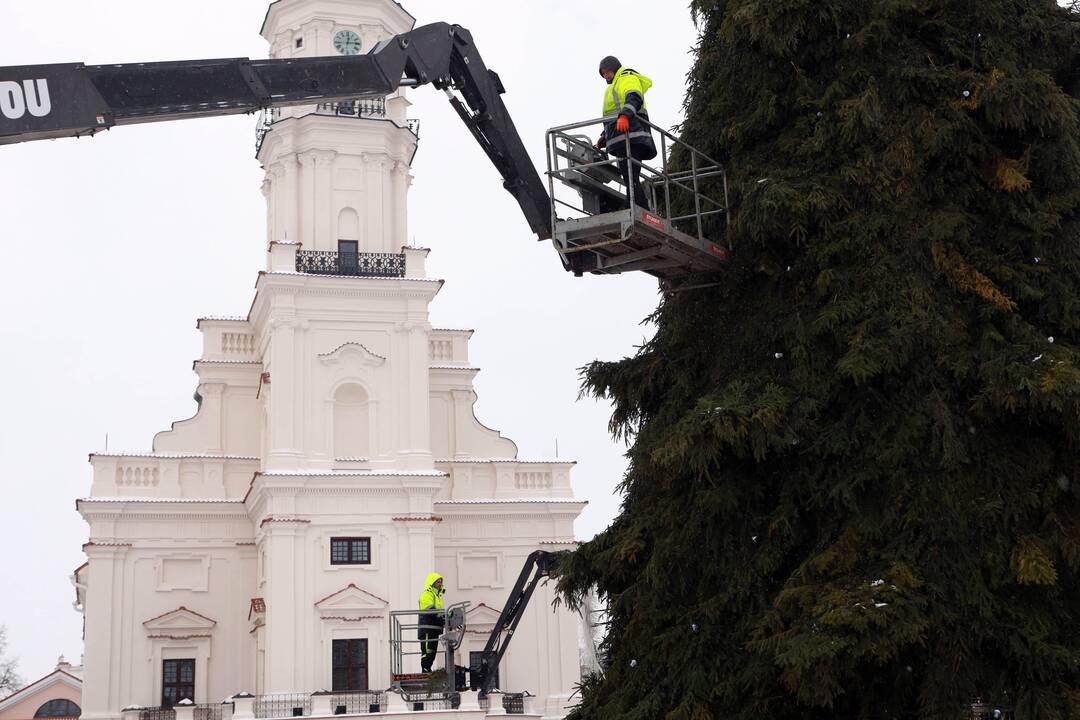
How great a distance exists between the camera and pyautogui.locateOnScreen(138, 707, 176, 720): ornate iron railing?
1574 inches

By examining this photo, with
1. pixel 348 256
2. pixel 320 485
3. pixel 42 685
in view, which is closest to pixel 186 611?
pixel 320 485

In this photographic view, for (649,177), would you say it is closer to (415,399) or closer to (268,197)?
(415,399)

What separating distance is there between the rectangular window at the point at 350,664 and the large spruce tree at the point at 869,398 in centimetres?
2680

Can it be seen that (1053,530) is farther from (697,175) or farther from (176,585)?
(176,585)

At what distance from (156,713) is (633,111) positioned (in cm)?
3243

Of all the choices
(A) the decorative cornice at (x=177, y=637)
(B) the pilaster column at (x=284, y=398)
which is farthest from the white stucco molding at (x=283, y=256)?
(A) the decorative cornice at (x=177, y=637)

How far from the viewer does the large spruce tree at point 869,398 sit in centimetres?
1063

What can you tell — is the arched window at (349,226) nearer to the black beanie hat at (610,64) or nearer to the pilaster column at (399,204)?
the pilaster column at (399,204)

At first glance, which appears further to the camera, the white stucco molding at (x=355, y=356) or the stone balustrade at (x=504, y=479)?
the stone balustrade at (x=504, y=479)

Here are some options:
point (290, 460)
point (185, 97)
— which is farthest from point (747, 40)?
point (290, 460)

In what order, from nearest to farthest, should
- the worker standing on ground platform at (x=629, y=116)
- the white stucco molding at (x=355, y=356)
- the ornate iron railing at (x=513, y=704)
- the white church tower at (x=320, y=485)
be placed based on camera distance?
the worker standing on ground platform at (x=629, y=116) < the ornate iron railing at (x=513, y=704) < the white church tower at (x=320, y=485) < the white stucco molding at (x=355, y=356)

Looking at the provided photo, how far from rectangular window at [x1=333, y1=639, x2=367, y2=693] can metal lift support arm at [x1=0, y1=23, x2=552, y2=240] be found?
26724 mm

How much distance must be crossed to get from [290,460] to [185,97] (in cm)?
2851

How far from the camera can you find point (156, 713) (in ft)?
132
